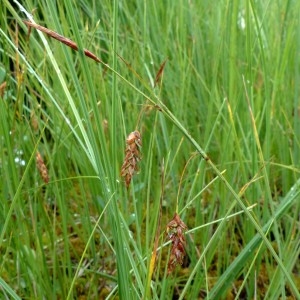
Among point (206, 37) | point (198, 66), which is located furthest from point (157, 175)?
point (206, 37)

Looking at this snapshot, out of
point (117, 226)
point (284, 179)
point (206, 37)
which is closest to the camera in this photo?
point (117, 226)

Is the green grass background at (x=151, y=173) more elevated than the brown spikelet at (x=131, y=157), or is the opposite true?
the brown spikelet at (x=131, y=157)

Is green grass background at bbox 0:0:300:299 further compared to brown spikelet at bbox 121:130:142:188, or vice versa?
green grass background at bbox 0:0:300:299

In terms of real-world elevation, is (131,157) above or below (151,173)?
above

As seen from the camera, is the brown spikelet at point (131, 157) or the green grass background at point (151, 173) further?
the green grass background at point (151, 173)

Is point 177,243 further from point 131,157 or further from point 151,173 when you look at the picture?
point 151,173

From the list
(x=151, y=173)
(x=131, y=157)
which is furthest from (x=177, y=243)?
(x=151, y=173)

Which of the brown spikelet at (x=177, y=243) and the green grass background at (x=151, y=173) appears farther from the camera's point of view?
the green grass background at (x=151, y=173)

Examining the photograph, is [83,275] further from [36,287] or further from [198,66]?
[198,66]
